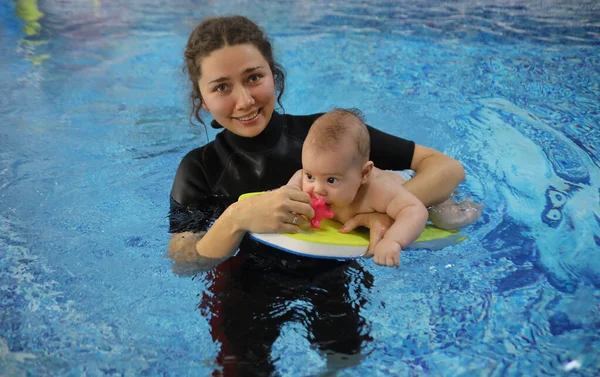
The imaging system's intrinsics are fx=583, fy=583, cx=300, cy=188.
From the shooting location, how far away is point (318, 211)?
2.09 m

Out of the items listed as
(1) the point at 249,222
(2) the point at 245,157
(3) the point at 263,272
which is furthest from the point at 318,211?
(2) the point at 245,157

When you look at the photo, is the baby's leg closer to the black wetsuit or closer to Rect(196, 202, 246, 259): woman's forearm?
the black wetsuit

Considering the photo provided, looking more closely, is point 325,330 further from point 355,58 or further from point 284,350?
point 355,58

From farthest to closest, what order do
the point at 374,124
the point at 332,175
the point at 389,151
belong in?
the point at 374,124, the point at 389,151, the point at 332,175

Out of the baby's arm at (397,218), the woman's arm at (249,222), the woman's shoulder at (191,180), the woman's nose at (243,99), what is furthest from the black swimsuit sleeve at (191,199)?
the baby's arm at (397,218)

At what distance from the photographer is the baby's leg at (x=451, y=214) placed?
2.43 m

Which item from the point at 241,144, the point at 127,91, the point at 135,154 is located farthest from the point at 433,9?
the point at 241,144

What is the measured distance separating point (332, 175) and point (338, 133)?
15 cm

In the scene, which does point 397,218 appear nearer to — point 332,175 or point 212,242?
point 332,175

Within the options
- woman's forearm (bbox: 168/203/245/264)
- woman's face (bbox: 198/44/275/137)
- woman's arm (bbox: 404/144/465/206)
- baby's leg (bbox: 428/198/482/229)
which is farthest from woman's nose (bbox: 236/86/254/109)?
baby's leg (bbox: 428/198/482/229)

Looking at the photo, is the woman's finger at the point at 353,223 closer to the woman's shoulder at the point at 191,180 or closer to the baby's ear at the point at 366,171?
the baby's ear at the point at 366,171

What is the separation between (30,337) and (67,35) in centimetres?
562

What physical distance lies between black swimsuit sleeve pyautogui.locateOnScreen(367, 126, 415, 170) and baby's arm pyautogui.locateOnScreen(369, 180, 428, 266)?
0.32 meters

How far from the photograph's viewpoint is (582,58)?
5598mm
